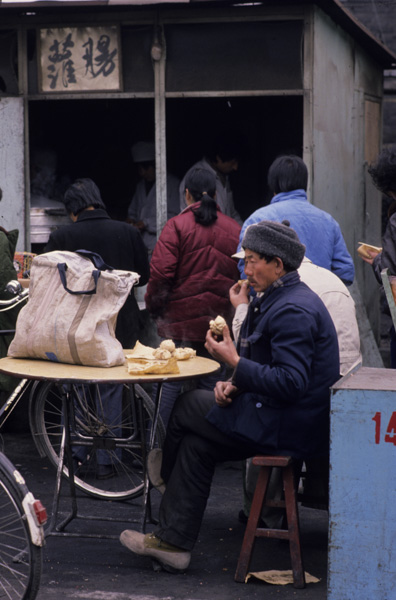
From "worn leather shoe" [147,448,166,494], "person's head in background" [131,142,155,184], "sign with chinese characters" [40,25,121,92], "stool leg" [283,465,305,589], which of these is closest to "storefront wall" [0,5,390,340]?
"sign with chinese characters" [40,25,121,92]

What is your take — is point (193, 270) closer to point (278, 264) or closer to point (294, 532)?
point (278, 264)

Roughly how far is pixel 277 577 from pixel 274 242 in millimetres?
1551

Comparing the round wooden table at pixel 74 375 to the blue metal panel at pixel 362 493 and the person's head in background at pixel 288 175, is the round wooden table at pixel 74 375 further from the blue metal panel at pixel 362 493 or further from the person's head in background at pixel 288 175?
the person's head in background at pixel 288 175

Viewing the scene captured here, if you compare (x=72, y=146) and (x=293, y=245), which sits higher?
(x=72, y=146)

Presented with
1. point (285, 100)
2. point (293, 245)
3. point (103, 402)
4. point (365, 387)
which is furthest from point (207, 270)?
point (285, 100)

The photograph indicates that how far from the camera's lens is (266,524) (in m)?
4.81

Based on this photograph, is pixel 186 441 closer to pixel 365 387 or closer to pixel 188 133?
pixel 365 387

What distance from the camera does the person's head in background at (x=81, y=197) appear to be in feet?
19.3

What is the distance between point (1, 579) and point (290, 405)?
58.4 inches

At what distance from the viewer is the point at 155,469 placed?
4652mm

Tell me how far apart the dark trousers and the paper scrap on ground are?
33cm

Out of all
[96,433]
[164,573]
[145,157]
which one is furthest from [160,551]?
[145,157]

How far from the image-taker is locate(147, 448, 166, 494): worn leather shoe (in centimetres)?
461

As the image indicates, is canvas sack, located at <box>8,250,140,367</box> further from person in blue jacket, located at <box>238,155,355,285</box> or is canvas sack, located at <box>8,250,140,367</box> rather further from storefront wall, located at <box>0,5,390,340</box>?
storefront wall, located at <box>0,5,390,340</box>
